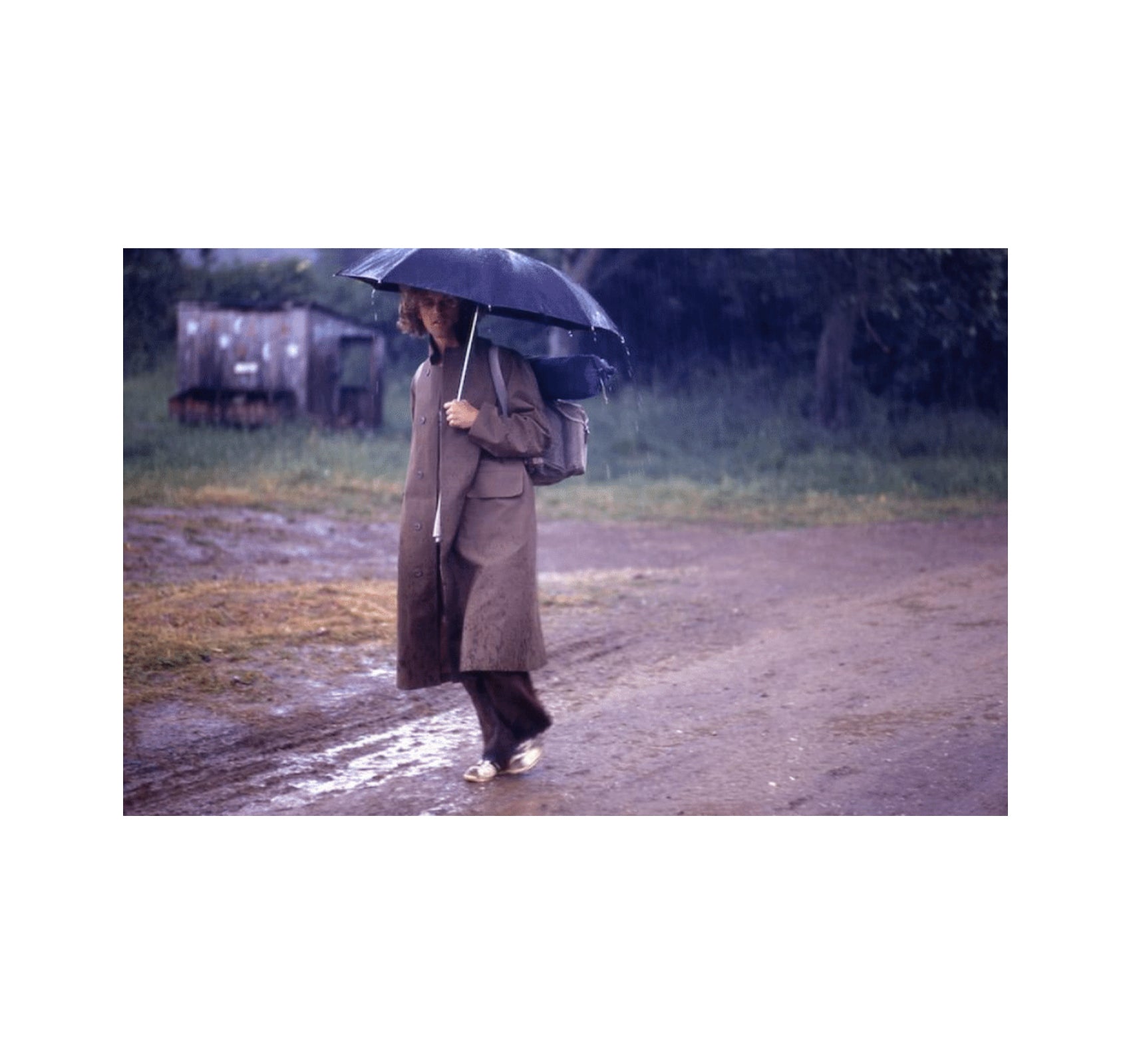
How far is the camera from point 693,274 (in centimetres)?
895

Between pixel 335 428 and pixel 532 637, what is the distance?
6175mm

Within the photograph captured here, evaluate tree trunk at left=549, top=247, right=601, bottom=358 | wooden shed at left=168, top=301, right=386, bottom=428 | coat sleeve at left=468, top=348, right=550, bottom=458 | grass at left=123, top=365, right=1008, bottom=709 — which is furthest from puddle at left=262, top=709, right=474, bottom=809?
wooden shed at left=168, top=301, right=386, bottom=428

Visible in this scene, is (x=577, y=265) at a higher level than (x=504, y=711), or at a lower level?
higher

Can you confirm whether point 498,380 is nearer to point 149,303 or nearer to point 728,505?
point 149,303

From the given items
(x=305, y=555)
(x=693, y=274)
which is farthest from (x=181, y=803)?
(x=693, y=274)

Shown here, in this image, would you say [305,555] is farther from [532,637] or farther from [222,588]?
[532,637]

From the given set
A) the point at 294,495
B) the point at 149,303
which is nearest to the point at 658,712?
the point at 149,303

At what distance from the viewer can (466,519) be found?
464 centimetres

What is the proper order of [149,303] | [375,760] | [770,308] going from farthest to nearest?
[770,308], [149,303], [375,760]

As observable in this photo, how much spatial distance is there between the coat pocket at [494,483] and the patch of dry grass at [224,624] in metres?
1.95

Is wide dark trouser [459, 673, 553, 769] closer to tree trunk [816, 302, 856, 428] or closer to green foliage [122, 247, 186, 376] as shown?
green foliage [122, 247, 186, 376]

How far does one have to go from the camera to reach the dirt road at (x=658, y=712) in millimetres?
4867

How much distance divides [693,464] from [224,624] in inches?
259

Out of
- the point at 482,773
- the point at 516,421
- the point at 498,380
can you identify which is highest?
the point at 498,380
